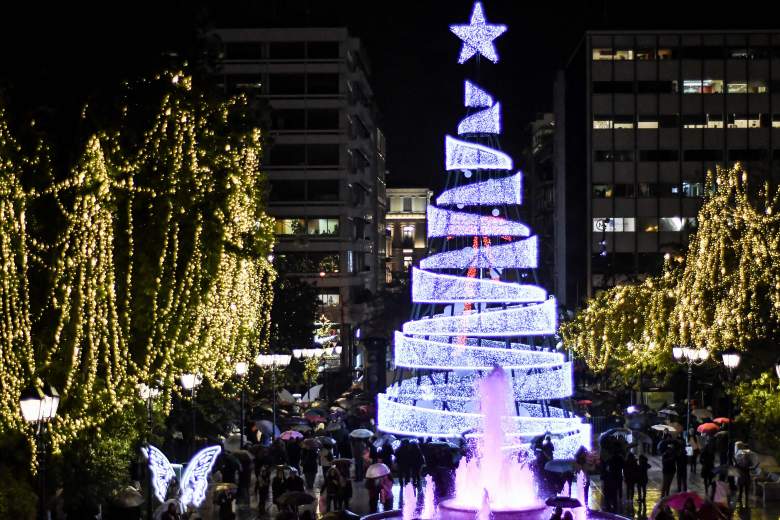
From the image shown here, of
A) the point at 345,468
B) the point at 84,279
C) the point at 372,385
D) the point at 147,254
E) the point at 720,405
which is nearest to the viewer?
the point at 84,279

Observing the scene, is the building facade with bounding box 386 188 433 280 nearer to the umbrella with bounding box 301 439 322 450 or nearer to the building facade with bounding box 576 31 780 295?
the building facade with bounding box 576 31 780 295

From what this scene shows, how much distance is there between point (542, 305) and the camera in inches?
1502

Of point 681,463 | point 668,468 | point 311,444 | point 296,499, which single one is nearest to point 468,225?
point 311,444

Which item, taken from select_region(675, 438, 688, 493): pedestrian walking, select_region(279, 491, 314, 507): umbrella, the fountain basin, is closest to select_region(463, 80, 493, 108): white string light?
select_region(675, 438, 688, 493): pedestrian walking

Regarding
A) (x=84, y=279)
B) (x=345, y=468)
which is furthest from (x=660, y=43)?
(x=84, y=279)

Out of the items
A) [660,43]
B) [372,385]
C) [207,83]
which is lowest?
[372,385]

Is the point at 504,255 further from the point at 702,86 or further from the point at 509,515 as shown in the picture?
the point at 702,86

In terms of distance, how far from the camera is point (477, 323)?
38000 mm

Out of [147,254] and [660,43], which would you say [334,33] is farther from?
[147,254]

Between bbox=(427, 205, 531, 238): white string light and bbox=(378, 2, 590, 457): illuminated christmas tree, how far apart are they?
0.10 ft

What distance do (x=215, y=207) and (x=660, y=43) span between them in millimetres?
60825

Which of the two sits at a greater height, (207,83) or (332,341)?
(207,83)

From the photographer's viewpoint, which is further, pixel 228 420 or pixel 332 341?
pixel 332 341

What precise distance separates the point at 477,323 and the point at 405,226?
13228 cm
